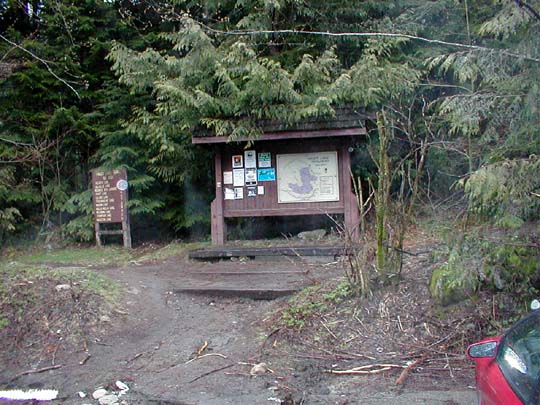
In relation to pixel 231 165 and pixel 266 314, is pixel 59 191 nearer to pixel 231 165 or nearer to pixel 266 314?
pixel 231 165

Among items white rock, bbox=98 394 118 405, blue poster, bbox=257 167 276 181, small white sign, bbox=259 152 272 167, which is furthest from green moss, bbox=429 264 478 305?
small white sign, bbox=259 152 272 167

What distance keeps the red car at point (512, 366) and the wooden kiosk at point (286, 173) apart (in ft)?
28.0

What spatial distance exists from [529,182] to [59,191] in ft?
47.4

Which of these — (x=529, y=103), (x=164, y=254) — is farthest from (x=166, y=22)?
(x=529, y=103)

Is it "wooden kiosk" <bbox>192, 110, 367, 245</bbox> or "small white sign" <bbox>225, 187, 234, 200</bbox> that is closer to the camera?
"wooden kiosk" <bbox>192, 110, 367, 245</bbox>

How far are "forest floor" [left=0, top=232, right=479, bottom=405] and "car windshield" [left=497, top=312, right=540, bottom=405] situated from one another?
5.87 feet

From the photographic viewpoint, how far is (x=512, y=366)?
3.19 metres

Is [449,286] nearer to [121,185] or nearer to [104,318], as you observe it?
[104,318]

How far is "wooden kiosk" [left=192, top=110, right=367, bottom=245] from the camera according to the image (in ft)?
40.0

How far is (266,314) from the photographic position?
782 centimetres

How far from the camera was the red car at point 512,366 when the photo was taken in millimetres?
2920

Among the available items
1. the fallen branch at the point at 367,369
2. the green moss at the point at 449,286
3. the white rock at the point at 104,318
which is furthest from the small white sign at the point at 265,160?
the fallen branch at the point at 367,369

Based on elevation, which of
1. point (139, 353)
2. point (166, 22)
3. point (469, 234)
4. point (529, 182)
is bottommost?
point (139, 353)

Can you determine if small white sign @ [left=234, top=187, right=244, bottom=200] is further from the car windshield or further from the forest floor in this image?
the car windshield
